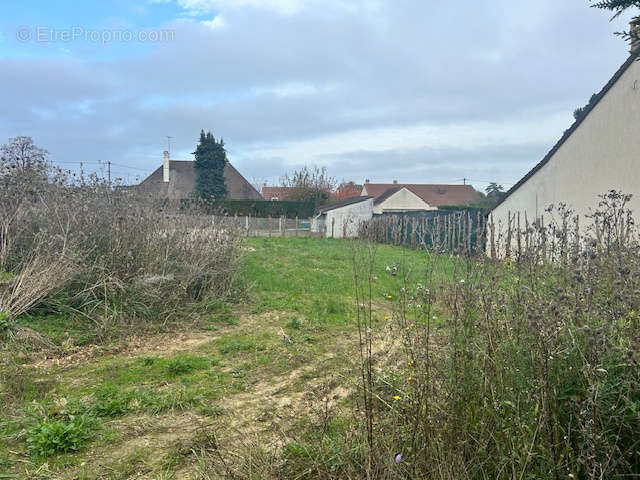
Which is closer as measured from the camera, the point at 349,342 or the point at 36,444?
the point at 36,444

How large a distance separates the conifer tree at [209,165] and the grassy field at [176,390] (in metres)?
31.8

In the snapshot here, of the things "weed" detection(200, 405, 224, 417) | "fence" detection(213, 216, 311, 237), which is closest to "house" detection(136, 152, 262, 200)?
"fence" detection(213, 216, 311, 237)

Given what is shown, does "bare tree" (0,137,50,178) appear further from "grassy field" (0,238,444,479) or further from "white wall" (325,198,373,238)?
"white wall" (325,198,373,238)

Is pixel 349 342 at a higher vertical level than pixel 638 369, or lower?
lower

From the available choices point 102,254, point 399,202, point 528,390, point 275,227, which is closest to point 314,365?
point 528,390

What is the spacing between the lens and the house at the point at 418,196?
156 feet

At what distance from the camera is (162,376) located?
4469mm

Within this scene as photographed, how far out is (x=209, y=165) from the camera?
124 ft

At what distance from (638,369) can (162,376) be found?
4090 millimetres

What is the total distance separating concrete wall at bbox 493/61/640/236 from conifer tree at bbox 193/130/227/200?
2842cm

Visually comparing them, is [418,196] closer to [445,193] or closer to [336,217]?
[445,193]

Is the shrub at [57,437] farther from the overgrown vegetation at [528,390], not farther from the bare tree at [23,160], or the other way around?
the bare tree at [23,160]

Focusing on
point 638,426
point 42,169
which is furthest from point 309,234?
point 638,426

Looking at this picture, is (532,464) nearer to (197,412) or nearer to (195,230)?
(197,412)
